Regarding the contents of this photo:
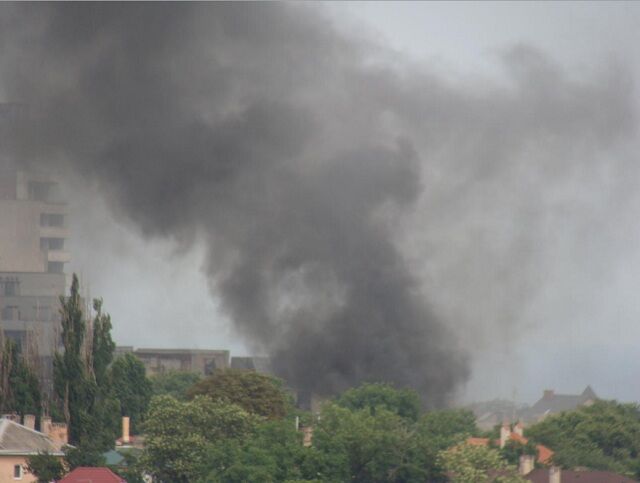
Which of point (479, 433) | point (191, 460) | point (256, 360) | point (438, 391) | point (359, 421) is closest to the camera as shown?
point (191, 460)

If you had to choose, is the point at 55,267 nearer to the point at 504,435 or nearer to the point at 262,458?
the point at 504,435

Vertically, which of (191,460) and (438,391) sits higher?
(438,391)

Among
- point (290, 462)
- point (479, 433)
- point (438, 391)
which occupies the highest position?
point (438, 391)

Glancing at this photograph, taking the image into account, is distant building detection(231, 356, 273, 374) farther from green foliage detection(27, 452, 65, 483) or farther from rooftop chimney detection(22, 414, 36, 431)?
green foliage detection(27, 452, 65, 483)

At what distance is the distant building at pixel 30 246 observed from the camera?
17075 cm

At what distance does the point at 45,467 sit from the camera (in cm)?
6706

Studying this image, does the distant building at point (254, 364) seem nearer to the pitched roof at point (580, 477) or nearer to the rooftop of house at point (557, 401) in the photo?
the rooftop of house at point (557, 401)

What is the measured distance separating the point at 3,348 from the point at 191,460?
75.2 ft

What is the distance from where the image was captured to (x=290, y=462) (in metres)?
62.4

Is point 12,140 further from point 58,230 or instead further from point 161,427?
point 161,427

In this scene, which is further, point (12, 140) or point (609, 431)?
point (12, 140)

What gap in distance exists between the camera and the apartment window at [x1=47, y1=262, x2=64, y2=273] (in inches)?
7264

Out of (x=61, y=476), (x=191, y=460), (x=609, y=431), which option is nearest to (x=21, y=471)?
(x=61, y=476)

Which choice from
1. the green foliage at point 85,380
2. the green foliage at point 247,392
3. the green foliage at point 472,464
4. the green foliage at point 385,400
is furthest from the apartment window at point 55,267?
the green foliage at point 472,464
